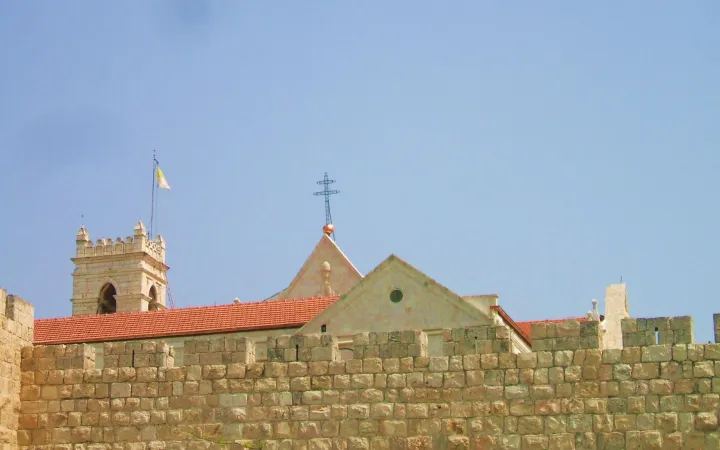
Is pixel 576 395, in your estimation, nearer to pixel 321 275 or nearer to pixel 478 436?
pixel 478 436

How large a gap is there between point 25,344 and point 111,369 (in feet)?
4.31

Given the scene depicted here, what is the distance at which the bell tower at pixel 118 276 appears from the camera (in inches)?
2474

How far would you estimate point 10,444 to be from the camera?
64.1ft

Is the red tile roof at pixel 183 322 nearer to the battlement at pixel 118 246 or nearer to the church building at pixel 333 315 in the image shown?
the church building at pixel 333 315

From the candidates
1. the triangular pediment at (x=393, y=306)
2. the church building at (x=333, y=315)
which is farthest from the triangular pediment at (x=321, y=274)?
the triangular pediment at (x=393, y=306)

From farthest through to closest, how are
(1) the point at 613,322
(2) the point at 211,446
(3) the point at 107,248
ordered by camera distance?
(3) the point at 107,248 → (1) the point at 613,322 → (2) the point at 211,446

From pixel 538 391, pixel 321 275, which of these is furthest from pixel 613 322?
pixel 538 391

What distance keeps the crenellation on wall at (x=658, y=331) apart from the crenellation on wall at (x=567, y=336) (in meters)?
0.39

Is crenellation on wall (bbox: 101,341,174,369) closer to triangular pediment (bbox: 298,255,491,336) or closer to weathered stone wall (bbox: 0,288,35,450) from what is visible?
weathered stone wall (bbox: 0,288,35,450)

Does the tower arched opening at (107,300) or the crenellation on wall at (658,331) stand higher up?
the tower arched opening at (107,300)

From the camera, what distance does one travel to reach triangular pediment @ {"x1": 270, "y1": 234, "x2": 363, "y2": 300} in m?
40.5

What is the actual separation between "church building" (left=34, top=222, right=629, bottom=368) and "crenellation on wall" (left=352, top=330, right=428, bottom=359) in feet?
15.4

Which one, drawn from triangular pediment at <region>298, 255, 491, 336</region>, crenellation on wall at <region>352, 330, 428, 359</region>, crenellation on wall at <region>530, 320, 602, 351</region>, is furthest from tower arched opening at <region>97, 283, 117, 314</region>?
crenellation on wall at <region>530, 320, 602, 351</region>

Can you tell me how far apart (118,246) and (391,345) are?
47.6 metres
